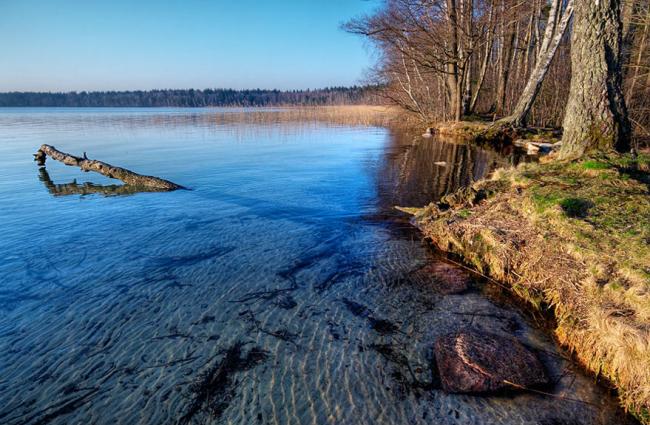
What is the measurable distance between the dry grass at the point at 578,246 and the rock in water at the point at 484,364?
550mm

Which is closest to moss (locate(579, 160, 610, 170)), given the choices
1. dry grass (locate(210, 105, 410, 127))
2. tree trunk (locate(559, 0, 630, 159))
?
tree trunk (locate(559, 0, 630, 159))

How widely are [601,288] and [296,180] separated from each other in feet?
29.0

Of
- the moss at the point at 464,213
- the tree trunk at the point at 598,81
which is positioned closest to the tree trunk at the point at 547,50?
the tree trunk at the point at 598,81

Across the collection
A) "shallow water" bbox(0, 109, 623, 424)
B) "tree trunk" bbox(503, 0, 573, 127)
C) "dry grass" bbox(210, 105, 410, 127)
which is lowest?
"shallow water" bbox(0, 109, 623, 424)

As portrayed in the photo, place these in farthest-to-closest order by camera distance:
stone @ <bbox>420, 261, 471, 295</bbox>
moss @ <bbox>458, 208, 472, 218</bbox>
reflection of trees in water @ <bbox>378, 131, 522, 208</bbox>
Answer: reflection of trees in water @ <bbox>378, 131, 522, 208</bbox>
moss @ <bbox>458, 208, 472, 218</bbox>
stone @ <bbox>420, 261, 471, 295</bbox>

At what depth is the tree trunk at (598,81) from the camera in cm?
677

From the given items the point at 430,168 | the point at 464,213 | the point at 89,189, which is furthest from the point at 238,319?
the point at 430,168

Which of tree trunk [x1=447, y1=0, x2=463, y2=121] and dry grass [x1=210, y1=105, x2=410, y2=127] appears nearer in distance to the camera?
tree trunk [x1=447, y1=0, x2=463, y2=121]

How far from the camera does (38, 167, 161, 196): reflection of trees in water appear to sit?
32.1ft

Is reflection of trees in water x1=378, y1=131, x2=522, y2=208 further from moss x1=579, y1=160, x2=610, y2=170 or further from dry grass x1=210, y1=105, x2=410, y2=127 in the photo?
dry grass x1=210, y1=105, x2=410, y2=127

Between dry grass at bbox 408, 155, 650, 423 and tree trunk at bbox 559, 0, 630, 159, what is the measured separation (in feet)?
2.49

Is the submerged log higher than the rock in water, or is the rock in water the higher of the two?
the submerged log

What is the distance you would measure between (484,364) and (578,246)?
82.5 inches

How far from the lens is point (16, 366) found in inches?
130
